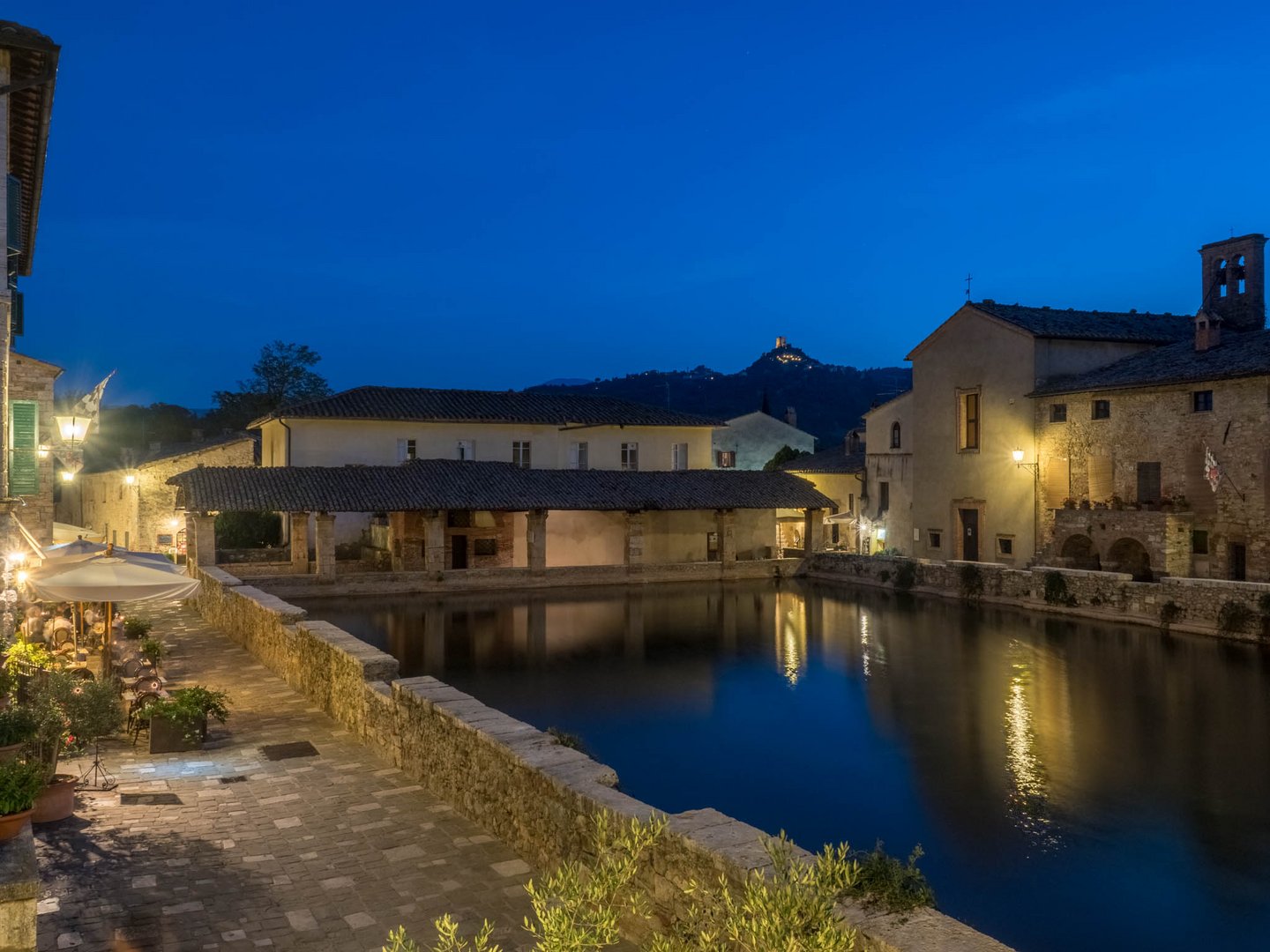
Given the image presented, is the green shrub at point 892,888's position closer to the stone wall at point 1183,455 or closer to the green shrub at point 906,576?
the stone wall at point 1183,455

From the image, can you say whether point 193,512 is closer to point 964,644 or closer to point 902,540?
point 964,644

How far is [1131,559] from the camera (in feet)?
93.4

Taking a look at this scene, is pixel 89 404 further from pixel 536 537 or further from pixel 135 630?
pixel 536 537

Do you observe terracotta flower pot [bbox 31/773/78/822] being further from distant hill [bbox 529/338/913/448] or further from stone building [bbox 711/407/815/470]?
distant hill [bbox 529/338/913/448]

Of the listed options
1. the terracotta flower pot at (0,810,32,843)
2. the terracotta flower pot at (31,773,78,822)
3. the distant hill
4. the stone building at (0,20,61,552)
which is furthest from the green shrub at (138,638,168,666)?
the distant hill

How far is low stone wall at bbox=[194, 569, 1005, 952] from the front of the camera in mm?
4551

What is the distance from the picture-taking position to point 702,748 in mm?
13422

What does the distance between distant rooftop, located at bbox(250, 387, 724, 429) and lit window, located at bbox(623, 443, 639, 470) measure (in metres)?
0.94

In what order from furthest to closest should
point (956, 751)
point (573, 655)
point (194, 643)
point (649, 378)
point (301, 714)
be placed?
point (649, 378)
point (573, 655)
point (194, 643)
point (956, 751)
point (301, 714)

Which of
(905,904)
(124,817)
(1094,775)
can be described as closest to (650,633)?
(1094,775)

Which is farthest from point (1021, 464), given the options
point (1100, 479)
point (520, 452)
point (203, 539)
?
point (203, 539)

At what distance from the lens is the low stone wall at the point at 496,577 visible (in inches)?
1115

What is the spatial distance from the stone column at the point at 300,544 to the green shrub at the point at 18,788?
2593 centimetres

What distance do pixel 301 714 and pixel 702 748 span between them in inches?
210
